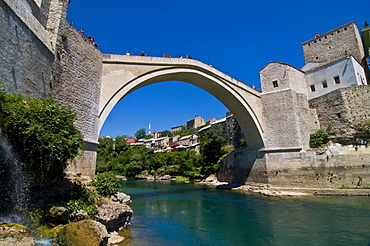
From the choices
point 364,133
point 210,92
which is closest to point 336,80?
point 364,133

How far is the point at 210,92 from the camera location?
53.1ft

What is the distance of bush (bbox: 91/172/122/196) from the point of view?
7369mm

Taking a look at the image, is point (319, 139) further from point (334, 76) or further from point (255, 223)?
point (255, 223)

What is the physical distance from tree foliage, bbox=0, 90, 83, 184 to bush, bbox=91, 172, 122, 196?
217 centimetres

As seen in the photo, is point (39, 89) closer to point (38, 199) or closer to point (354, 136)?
point (38, 199)

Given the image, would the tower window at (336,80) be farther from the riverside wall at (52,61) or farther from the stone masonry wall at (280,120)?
the riverside wall at (52,61)

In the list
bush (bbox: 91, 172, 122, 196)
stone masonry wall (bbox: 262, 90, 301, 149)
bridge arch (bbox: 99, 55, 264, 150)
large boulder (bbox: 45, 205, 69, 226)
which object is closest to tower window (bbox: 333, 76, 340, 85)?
stone masonry wall (bbox: 262, 90, 301, 149)

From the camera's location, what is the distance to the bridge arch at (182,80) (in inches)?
423

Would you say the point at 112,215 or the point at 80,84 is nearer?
the point at 112,215

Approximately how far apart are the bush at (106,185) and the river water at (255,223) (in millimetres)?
1346

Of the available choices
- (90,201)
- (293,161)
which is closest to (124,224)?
(90,201)

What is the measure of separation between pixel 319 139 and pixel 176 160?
19.8 metres

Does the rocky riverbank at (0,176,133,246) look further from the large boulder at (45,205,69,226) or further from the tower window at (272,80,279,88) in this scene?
the tower window at (272,80,279,88)

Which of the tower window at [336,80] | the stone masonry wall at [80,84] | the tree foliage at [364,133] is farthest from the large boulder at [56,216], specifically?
the tower window at [336,80]
